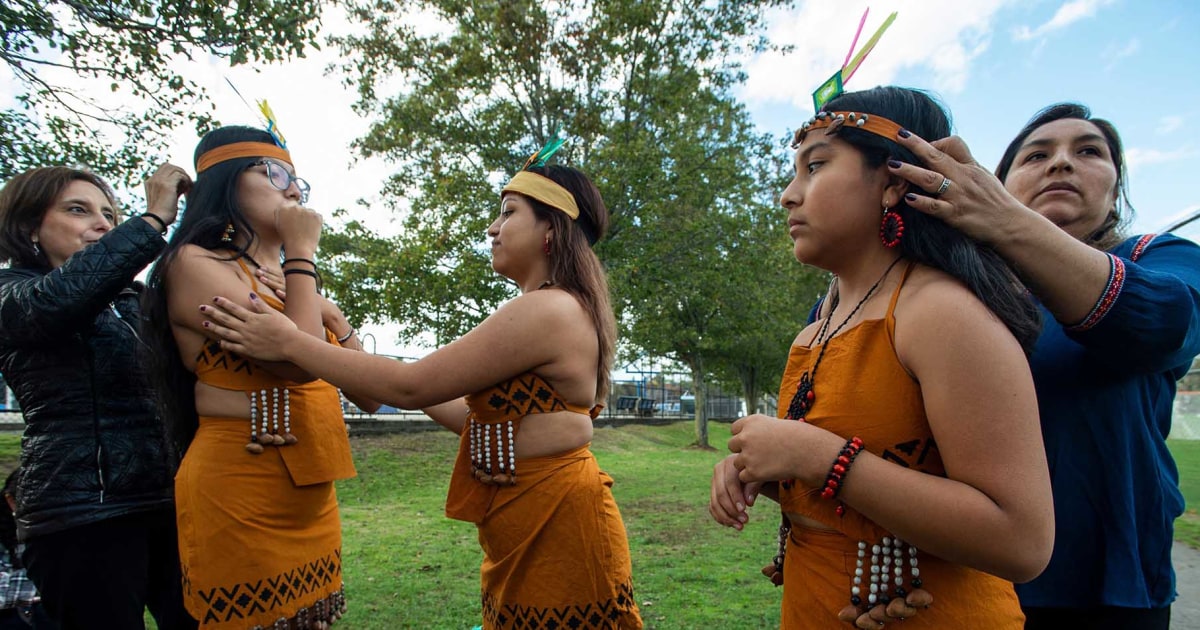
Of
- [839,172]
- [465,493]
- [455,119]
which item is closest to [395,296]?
[455,119]

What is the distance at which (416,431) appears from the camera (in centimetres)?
1584

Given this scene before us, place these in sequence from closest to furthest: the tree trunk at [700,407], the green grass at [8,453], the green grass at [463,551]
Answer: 1. the green grass at [463,551]
2. the green grass at [8,453]
3. the tree trunk at [700,407]

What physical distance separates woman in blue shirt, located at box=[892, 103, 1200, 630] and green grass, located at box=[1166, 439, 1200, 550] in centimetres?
277

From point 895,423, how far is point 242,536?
6.15ft

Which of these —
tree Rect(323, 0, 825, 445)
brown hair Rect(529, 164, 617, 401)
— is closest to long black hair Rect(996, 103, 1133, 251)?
brown hair Rect(529, 164, 617, 401)

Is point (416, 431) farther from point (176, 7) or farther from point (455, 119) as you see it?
point (176, 7)

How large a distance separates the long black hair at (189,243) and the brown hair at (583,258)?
1058 millimetres

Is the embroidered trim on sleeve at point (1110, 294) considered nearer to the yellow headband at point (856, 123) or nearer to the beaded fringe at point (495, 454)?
the yellow headband at point (856, 123)

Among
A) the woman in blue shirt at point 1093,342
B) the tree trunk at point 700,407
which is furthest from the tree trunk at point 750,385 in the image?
the woman in blue shirt at point 1093,342

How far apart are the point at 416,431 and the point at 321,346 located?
1445cm

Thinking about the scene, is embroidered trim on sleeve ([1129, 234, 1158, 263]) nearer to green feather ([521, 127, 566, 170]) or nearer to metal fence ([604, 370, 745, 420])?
green feather ([521, 127, 566, 170])

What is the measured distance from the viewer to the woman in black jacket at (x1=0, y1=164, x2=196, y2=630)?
237 cm

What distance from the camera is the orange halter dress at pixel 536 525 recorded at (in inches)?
87.7

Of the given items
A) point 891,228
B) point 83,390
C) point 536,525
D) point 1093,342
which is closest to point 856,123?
point 891,228
